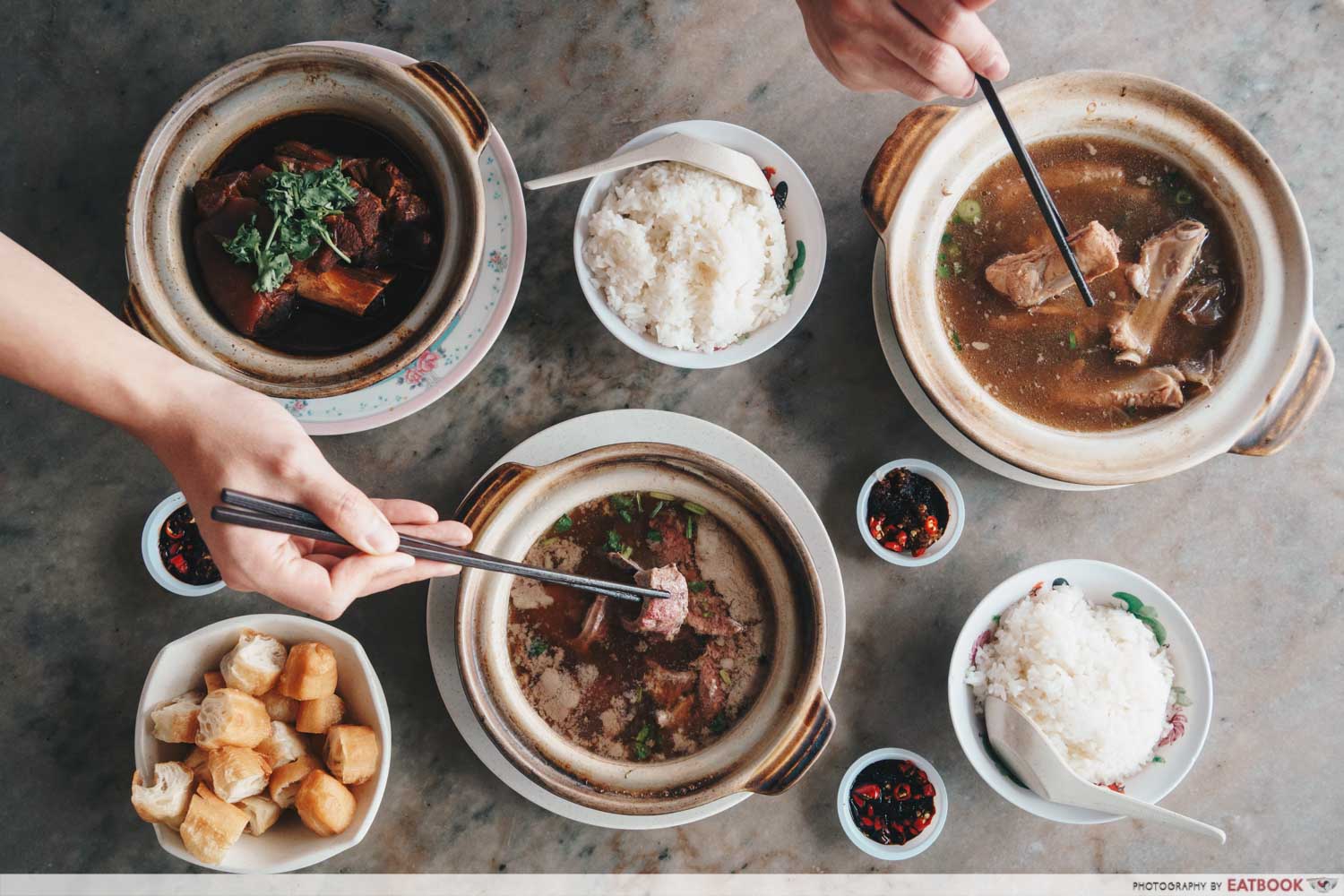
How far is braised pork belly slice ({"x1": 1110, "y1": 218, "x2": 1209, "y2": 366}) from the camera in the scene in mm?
2158

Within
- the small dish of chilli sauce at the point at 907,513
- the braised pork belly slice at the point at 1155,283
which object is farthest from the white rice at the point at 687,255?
the braised pork belly slice at the point at 1155,283

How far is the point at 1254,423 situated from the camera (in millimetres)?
2139

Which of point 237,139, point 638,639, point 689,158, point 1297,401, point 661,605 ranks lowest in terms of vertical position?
point 638,639

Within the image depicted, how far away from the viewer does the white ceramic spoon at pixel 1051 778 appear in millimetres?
2045

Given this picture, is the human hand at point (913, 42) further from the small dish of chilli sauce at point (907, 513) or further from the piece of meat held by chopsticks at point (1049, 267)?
the small dish of chilli sauce at point (907, 513)

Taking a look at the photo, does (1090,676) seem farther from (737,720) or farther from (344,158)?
(344,158)

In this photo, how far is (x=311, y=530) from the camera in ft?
5.11

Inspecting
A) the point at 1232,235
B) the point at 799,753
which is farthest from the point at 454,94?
the point at 1232,235

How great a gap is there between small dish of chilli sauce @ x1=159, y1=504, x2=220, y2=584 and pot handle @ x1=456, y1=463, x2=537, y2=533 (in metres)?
0.67

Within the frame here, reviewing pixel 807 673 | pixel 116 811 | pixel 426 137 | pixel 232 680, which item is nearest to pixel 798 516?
pixel 807 673

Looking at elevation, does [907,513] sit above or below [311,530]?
below

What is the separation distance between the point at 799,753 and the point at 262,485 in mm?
1369

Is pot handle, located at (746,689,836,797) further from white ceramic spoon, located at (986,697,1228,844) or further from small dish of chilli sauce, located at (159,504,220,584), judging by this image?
small dish of chilli sauce, located at (159,504,220,584)

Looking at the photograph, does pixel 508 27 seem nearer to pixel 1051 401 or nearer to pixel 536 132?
pixel 536 132
